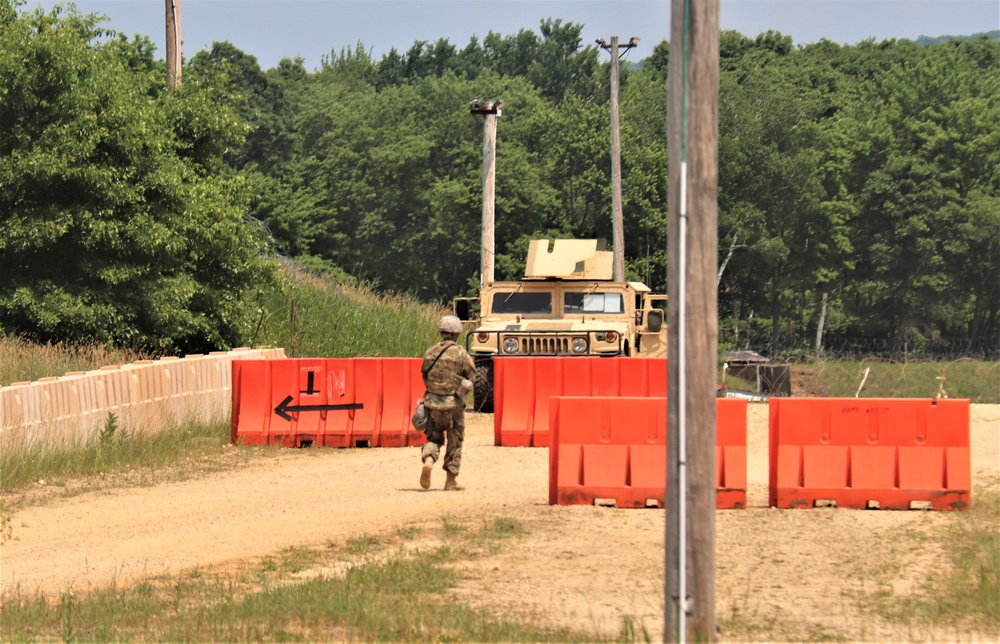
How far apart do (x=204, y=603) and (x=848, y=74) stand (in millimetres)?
89782

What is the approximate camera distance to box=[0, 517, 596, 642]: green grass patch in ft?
26.3

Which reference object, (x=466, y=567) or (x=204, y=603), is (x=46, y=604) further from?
(x=466, y=567)

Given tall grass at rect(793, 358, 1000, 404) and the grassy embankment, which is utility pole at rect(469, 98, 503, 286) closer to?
the grassy embankment

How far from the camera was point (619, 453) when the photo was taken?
12.5m

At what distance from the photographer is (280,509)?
42.8 feet

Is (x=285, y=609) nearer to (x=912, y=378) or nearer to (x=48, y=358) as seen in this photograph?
(x=48, y=358)

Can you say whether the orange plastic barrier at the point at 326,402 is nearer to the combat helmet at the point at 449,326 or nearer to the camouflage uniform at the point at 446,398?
the camouflage uniform at the point at 446,398

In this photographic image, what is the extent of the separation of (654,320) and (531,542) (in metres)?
11.8

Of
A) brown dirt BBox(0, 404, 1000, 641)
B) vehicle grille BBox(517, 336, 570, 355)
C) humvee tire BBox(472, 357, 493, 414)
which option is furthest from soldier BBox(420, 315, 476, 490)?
humvee tire BBox(472, 357, 493, 414)

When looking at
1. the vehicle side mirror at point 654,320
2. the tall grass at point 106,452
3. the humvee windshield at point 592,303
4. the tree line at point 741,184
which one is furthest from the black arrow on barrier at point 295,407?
the tree line at point 741,184

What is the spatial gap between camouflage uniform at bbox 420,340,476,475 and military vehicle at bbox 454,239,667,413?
793 centimetres

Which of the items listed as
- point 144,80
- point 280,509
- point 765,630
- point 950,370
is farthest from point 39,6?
point 950,370

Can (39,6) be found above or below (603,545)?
above

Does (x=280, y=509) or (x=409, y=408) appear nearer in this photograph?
(x=280, y=509)
